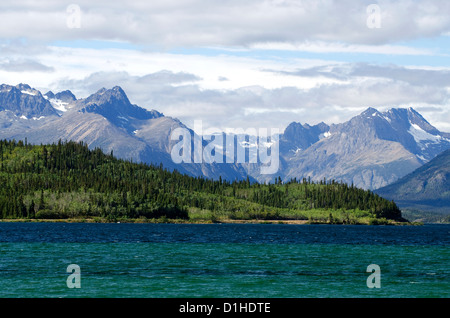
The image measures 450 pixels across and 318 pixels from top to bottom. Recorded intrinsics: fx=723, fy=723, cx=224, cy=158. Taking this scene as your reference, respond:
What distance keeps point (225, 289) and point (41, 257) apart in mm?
56275

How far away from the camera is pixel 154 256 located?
5517 inches
